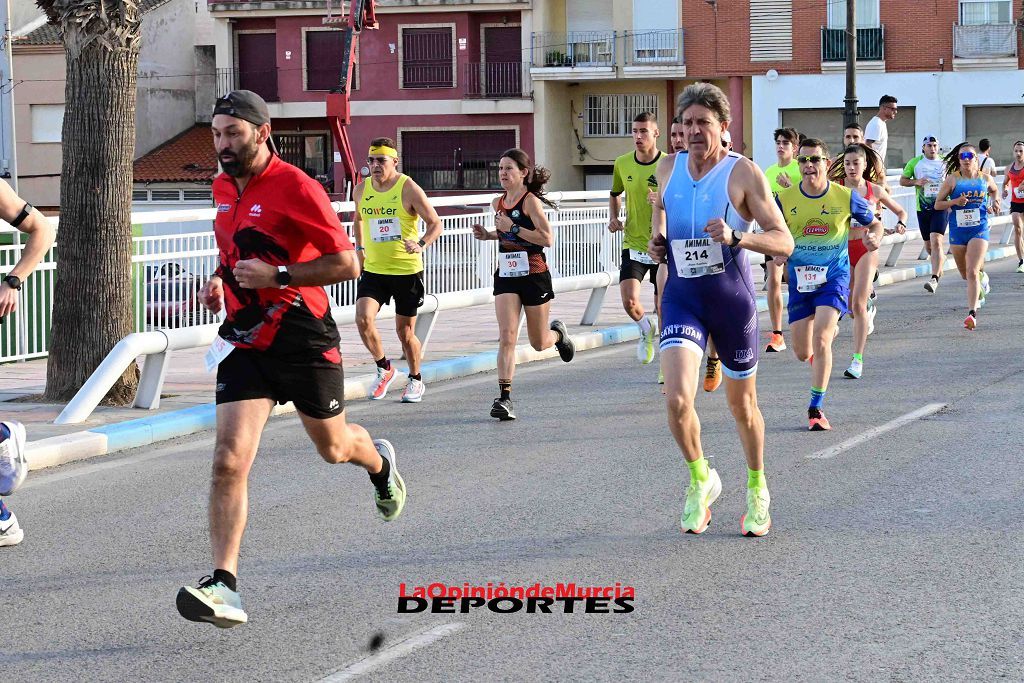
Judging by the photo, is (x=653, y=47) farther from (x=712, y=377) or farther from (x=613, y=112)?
(x=712, y=377)

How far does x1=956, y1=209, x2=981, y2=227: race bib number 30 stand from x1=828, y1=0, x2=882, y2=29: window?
1377 inches

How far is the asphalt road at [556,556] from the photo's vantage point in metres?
5.29

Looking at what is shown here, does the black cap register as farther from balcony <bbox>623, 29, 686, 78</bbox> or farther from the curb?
balcony <bbox>623, 29, 686, 78</bbox>

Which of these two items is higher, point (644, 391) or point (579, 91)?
point (579, 91)

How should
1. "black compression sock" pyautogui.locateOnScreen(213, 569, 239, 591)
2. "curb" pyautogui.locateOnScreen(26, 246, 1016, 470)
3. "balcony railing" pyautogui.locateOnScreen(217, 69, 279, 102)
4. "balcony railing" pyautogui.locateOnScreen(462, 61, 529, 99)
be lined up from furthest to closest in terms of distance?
1. "balcony railing" pyautogui.locateOnScreen(217, 69, 279, 102)
2. "balcony railing" pyautogui.locateOnScreen(462, 61, 529, 99)
3. "curb" pyautogui.locateOnScreen(26, 246, 1016, 470)
4. "black compression sock" pyautogui.locateOnScreen(213, 569, 239, 591)

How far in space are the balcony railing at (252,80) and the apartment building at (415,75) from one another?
48 millimetres

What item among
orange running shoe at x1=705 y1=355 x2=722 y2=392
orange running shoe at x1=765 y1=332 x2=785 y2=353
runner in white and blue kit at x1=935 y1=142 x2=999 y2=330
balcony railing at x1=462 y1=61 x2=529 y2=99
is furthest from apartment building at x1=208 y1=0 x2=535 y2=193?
orange running shoe at x1=705 y1=355 x2=722 y2=392

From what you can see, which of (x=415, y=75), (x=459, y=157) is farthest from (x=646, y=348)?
(x=415, y=75)

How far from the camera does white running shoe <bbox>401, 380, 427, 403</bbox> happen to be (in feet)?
39.5

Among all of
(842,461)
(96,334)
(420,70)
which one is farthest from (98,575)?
(420,70)

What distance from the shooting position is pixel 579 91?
53.7m

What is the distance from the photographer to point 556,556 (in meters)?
6.71

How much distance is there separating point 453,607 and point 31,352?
9.32 meters

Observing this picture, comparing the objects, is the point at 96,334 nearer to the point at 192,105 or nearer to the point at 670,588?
the point at 670,588
